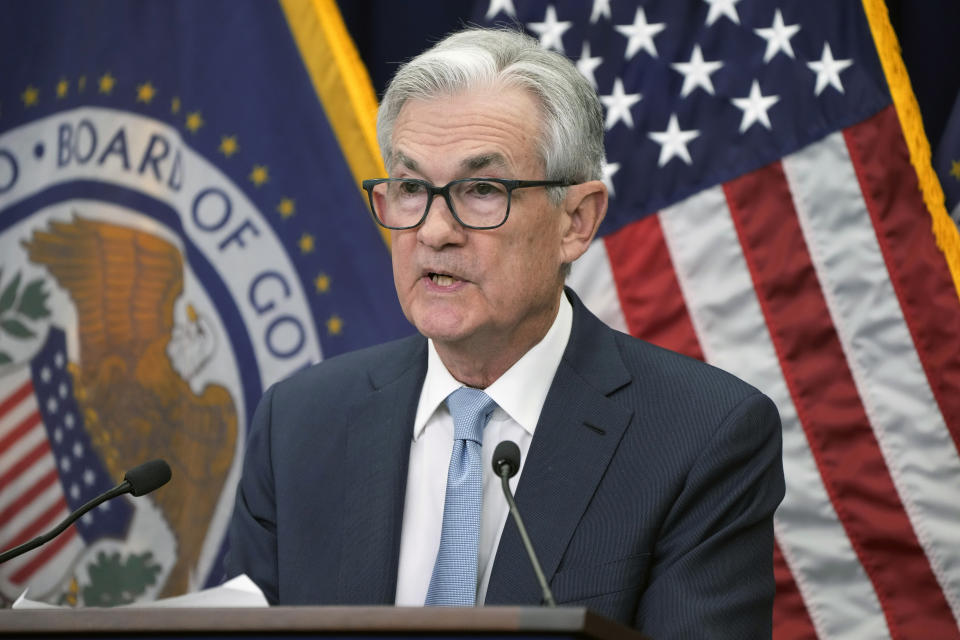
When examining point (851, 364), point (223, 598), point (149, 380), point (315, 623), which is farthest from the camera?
point (149, 380)

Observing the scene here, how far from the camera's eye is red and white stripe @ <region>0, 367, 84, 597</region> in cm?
312

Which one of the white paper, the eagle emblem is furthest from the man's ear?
the eagle emblem

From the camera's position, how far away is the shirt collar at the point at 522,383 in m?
1.88

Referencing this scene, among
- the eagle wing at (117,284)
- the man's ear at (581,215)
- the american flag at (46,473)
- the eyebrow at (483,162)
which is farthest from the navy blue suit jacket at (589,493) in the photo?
the american flag at (46,473)

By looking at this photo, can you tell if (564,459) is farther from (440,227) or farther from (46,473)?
(46,473)

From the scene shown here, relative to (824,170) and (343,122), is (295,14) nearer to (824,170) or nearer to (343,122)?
(343,122)

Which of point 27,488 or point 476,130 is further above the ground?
point 476,130

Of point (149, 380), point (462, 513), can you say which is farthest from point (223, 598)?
point (149, 380)

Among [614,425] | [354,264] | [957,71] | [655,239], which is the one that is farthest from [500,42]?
[957,71]

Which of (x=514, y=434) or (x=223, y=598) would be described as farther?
(x=514, y=434)

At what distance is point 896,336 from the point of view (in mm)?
2562

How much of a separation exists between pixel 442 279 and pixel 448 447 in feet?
0.96

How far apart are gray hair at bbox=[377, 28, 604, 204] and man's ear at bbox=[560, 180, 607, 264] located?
0.09ft

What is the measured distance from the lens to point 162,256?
3051mm
